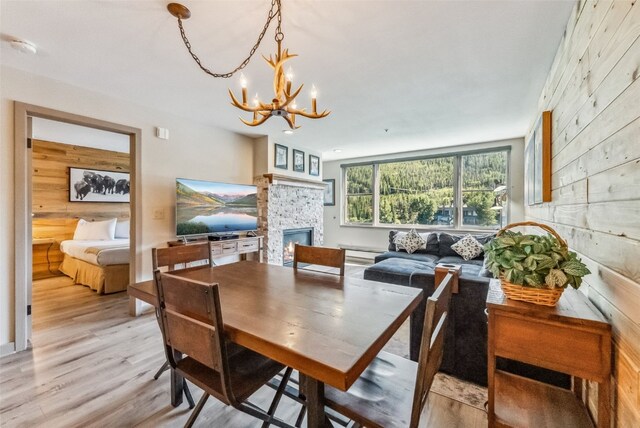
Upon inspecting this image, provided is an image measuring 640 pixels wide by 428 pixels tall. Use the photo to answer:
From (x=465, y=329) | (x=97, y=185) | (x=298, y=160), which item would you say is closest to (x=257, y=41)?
(x=465, y=329)

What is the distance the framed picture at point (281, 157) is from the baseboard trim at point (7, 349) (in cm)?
356

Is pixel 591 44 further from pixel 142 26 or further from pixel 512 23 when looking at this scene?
pixel 142 26

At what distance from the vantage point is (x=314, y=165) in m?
5.60

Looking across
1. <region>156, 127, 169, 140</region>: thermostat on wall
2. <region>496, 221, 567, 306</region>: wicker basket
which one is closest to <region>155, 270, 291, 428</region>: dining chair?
<region>496, 221, 567, 306</region>: wicker basket

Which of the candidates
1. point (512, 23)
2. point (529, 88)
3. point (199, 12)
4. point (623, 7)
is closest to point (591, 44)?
point (623, 7)

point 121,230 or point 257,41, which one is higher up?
point 257,41

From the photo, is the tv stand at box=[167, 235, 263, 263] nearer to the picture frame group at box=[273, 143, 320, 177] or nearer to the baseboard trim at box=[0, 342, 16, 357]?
the picture frame group at box=[273, 143, 320, 177]

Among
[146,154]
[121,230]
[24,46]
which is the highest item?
[24,46]

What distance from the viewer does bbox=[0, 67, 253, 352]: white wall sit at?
2.36m

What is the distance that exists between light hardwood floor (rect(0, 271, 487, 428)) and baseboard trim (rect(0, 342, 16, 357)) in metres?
0.08

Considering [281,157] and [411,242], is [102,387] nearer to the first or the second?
[281,157]

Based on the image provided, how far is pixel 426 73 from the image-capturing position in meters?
2.42

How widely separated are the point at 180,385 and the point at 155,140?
2.81 meters

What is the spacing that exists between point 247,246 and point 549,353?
3.61m
